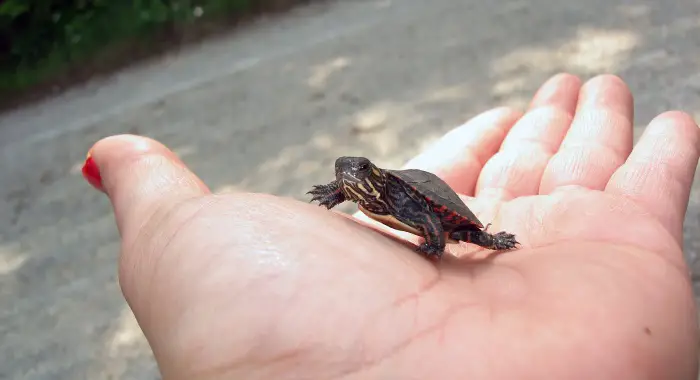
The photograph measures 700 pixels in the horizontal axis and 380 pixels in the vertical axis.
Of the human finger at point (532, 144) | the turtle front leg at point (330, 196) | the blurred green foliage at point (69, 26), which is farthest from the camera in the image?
the blurred green foliage at point (69, 26)

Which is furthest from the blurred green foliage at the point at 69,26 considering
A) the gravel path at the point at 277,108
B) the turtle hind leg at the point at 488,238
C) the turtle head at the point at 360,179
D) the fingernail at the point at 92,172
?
the turtle hind leg at the point at 488,238

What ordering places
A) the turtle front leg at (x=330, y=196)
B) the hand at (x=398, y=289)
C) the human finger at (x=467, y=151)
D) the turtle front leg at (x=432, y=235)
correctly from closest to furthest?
the hand at (x=398, y=289) < the turtle front leg at (x=432, y=235) < the turtle front leg at (x=330, y=196) < the human finger at (x=467, y=151)

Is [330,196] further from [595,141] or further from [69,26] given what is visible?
[69,26]

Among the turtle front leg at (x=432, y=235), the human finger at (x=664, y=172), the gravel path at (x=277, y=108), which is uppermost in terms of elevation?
the human finger at (x=664, y=172)

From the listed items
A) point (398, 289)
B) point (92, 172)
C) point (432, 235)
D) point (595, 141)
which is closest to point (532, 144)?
point (595, 141)

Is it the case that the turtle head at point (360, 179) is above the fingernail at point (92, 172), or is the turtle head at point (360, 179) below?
above

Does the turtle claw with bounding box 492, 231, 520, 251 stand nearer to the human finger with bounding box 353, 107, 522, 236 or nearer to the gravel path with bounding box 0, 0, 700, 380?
the human finger with bounding box 353, 107, 522, 236

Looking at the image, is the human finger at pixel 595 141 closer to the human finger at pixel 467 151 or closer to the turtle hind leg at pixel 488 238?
the human finger at pixel 467 151
